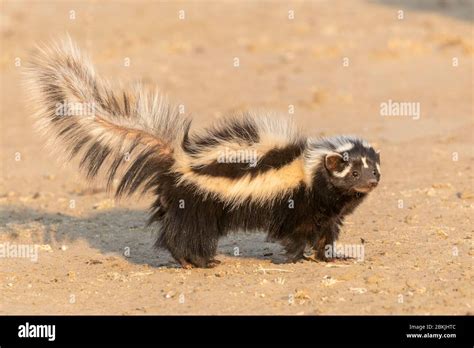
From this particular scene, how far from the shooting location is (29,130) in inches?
739

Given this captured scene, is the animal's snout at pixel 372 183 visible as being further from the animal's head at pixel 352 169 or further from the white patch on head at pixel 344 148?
the white patch on head at pixel 344 148

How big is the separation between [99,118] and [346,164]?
230 centimetres

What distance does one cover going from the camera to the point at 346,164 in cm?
896

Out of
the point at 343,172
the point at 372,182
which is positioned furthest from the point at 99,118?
the point at 372,182

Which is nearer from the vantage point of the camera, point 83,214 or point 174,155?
point 174,155

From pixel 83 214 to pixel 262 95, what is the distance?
833cm

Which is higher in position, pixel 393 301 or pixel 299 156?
pixel 299 156

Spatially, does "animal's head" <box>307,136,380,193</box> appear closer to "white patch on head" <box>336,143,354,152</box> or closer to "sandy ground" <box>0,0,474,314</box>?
"white patch on head" <box>336,143,354,152</box>

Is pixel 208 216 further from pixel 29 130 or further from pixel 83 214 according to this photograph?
pixel 29 130

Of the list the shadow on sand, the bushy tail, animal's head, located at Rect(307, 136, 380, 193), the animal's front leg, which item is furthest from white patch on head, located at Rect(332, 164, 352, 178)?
the bushy tail

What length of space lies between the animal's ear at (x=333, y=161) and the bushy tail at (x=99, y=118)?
4.46 feet

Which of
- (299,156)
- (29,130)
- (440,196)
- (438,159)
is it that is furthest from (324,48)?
(299,156)

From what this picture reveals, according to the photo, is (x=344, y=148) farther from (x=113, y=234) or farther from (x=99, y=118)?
A: (x=113, y=234)

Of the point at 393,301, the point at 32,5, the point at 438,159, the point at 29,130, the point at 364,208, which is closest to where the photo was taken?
the point at 393,301
